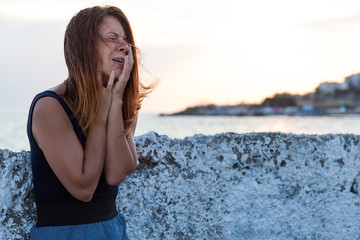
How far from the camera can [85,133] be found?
6.40 ft

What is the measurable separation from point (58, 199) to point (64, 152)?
0.91ft

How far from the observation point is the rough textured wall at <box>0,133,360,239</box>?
2.38m

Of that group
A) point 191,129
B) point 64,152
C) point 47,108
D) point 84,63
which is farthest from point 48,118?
point 191,129

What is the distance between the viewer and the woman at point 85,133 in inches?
70.8

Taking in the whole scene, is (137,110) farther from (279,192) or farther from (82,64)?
(279,192)

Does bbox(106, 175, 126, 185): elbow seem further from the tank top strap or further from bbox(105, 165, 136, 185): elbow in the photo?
the tank top strap

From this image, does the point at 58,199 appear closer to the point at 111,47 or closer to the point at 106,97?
the point at 106,97

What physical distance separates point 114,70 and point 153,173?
2.18 ft

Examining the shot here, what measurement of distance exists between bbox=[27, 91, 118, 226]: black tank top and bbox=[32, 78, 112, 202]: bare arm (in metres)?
0.07

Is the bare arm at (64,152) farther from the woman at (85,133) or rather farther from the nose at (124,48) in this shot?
the nose at (124,48)

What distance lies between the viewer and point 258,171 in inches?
101

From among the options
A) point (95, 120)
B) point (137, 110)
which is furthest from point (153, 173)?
point (95, 120)

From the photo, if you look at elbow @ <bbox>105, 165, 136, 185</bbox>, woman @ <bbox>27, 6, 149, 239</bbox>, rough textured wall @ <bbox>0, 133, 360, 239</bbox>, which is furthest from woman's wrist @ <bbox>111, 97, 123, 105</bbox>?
rough textured wall @ <bbox>0, 133, 360, 239</bbox>

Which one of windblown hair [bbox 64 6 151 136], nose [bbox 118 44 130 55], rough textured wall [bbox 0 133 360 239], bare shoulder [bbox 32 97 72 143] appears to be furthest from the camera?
rough textured wall [bbox 0 133 360 239]
